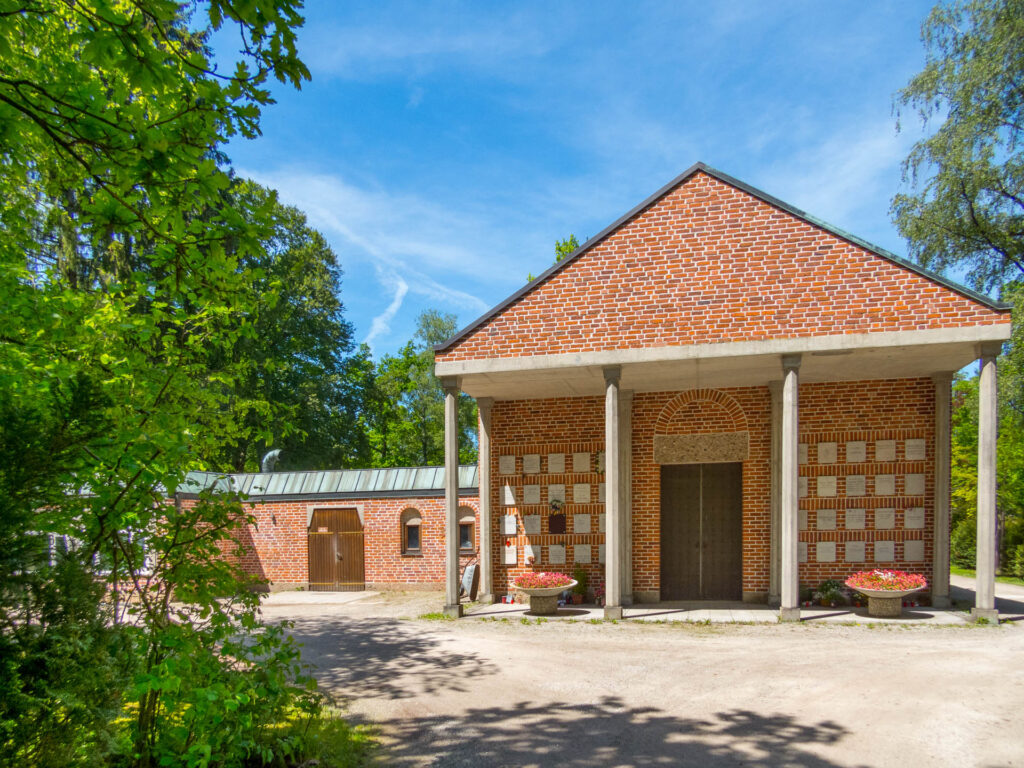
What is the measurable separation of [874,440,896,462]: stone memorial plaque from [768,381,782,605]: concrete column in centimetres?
171

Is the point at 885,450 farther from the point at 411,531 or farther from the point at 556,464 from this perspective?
the point at 411,531

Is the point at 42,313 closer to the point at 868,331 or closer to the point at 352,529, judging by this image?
the point at 868,331

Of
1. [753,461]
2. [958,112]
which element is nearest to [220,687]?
[753,461]

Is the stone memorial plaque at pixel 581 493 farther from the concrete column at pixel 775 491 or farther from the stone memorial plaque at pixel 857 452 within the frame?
the stone memorial plaque at pixel 857 452

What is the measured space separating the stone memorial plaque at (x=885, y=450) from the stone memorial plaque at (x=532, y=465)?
6329 mm

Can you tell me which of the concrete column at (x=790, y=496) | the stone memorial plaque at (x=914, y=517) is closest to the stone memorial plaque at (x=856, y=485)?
the stone memorial plaque at (x=914, y=517)

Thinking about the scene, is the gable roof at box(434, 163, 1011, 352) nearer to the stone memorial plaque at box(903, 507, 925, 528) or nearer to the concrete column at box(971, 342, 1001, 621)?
the concrete column at box(971, 342, 1001, 621)

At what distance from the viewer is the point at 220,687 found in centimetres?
349

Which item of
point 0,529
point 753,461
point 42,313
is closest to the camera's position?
point 0,529

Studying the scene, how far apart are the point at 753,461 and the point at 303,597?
1074cm

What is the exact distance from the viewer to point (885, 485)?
12141 mm

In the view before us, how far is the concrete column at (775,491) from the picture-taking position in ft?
40.3

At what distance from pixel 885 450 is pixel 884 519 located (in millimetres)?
1266

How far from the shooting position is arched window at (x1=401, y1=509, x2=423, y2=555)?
641 inches
